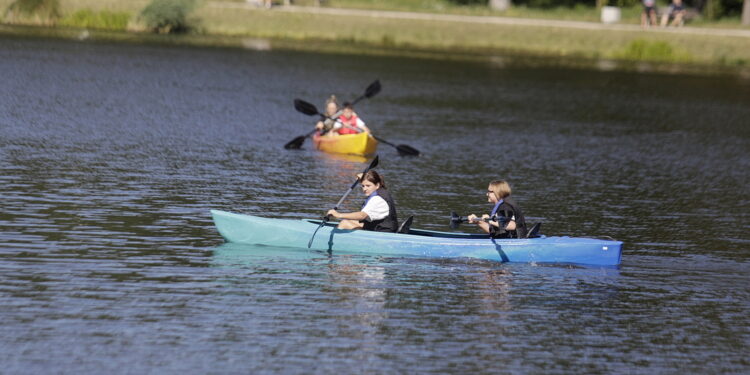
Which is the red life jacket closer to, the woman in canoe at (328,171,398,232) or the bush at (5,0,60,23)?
the woman in canoe at (328,171,398,232)

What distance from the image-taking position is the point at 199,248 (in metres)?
16.2

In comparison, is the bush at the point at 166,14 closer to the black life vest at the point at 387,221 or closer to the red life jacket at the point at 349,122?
the red life jacket at the point at 349,122

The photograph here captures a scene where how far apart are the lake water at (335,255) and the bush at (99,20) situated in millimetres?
18887

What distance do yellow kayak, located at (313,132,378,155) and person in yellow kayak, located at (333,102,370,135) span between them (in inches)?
12.5

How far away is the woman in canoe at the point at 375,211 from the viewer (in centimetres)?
1638

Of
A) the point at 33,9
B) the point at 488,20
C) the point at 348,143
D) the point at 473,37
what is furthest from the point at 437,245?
the point at 33,9

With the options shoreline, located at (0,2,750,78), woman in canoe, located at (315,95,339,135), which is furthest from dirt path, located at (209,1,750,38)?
woman in canoe, located at (315,95,339,135)

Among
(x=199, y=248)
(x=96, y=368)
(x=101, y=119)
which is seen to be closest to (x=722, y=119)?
(x=101, y=119)

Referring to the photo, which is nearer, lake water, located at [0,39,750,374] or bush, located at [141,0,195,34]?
lake water, located at [0,39,750,374]

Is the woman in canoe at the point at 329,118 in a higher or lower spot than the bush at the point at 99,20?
lower

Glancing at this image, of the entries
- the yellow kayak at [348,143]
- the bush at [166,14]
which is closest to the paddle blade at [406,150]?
the yellow kayak at [348,143]

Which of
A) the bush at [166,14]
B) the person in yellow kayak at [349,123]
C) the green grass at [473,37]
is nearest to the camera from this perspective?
the person in yellow kayak at [349,123]

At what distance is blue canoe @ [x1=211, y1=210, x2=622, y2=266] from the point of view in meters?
16.2

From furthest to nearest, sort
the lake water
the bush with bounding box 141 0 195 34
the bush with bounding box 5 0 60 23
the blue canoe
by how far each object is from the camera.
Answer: the bush with bounding box 141 0 195 34
the bush with bounding box 5 0 60 23
the blue canoe
the lake water
